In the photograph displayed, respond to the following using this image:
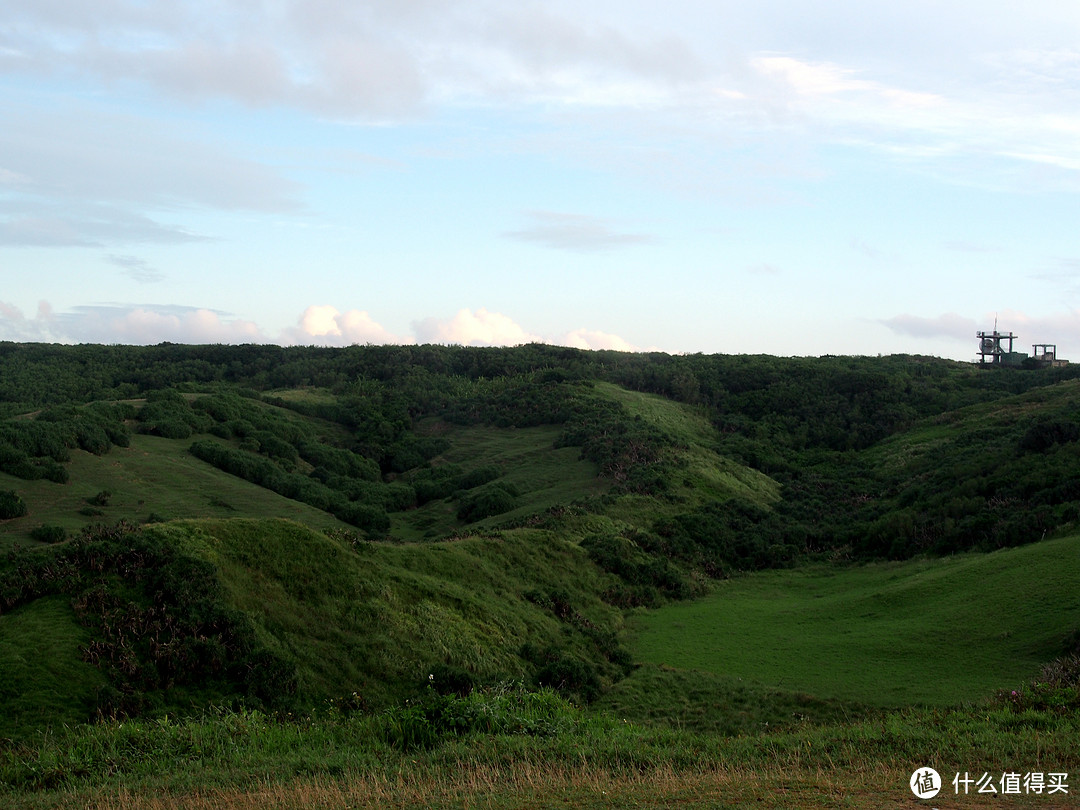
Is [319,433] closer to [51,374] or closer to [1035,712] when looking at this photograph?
[51,374]

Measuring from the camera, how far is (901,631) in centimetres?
1709

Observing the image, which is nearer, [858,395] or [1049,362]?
[858,395]

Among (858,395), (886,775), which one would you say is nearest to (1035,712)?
(886,775)

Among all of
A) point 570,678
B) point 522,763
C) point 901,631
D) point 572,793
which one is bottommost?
point 570,678

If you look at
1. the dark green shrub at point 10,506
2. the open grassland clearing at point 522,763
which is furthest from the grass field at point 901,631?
the dark green shrub at point 10,506

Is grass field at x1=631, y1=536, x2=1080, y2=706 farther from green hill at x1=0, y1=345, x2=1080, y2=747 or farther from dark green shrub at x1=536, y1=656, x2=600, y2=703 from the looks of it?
dark green shrub at x1=536, y1=656, x2=600, y2=703

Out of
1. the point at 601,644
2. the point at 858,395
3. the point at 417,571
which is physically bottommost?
the point at 601,644

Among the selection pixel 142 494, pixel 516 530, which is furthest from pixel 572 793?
pixel 142 494

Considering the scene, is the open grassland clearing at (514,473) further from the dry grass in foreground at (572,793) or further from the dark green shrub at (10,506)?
the dry grass in foreground at (572,793)

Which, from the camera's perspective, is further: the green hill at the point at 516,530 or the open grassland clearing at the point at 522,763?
the green hill at the point at 516,530

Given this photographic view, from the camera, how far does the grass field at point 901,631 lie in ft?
46.9

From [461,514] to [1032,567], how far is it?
21.3m

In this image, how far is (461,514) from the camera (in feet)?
111

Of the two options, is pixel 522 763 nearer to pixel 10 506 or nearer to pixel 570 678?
pixel 570 678
